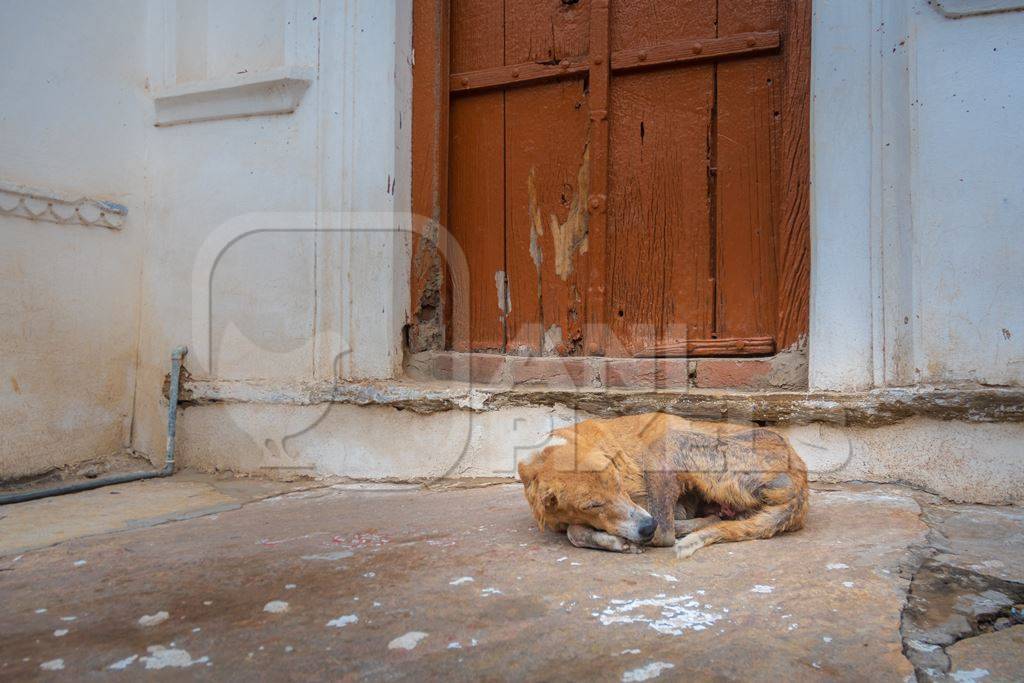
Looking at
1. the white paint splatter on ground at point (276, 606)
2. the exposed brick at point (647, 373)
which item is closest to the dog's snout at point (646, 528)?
the white paint splatter on ground at point (276, 606)

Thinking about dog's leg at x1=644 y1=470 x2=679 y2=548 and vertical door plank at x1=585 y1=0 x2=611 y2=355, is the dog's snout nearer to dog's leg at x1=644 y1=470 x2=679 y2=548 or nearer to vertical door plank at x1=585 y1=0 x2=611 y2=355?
dog's leg at x1=644 y1=470 x2=679 y2=548

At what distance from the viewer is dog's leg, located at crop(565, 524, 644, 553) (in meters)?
2.48

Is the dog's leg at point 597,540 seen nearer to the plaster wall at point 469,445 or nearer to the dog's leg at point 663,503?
the dog's leg at point 663,503

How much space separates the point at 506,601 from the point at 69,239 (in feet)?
12.2

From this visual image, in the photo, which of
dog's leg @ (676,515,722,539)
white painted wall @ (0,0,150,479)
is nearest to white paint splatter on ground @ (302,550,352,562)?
dog's leg @ (676,515,722,539)

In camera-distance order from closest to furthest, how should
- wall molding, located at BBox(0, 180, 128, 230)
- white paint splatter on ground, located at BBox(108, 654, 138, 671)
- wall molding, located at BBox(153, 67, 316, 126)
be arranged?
white paint splatter on ground, located at BBox(108, 654, 138, 671)
wall molding, located at BBox(0, 180, 128, 230)
wall molding, located at BBox(153, 67, 316, 126)

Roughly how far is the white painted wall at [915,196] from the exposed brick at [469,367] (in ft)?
5.68

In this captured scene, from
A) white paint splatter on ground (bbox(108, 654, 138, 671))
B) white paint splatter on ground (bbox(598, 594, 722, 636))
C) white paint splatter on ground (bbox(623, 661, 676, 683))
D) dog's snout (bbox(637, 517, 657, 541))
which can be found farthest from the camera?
Answer: dog's snout (bbox(637, 517, 657, 541))

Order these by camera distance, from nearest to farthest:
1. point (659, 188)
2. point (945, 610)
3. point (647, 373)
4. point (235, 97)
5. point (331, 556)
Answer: point (945, 610)
point (331, 556)
point (647, 373)
point (659, 188)
point (235, 97)

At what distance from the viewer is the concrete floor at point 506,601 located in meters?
1.65

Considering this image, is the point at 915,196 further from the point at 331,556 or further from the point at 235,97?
the point at 235,97

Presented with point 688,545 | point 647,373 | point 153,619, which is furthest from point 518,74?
point 153,619

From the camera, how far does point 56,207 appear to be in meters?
4.22

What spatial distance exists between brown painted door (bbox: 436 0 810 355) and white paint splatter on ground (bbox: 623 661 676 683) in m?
2.44
